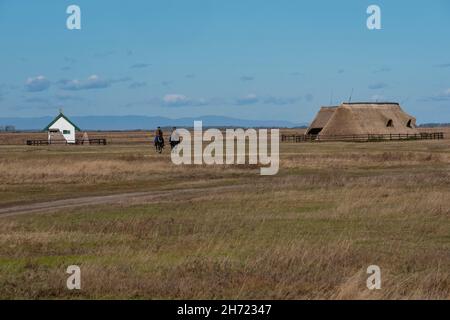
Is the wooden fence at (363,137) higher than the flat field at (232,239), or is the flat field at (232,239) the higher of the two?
the wooden fence at (363,137)

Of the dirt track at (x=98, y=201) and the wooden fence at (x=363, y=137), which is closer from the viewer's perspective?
the dirt track at (x=98, y=201)

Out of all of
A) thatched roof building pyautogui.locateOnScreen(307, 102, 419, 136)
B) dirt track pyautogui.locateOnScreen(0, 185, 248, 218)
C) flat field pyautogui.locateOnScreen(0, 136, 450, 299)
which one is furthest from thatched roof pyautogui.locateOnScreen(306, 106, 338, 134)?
dirt track pyautogui.locateOnScreen(0, 185, 248, 218)

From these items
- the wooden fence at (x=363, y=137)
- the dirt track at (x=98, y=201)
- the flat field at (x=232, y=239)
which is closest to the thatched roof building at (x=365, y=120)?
the wooden fence at (x=363, y=137)

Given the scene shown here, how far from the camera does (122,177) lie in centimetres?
3703

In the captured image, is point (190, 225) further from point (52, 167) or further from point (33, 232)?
point (52, 167)

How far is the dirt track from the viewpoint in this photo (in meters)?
22.8

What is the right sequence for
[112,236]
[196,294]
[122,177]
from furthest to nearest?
[122,177]
[112,236]
[196,294]

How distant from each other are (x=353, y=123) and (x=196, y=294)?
294 feet

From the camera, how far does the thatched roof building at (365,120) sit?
98.4 metres

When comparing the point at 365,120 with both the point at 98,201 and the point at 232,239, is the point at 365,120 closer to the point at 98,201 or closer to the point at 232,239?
the point at 98,201

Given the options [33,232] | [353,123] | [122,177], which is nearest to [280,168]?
[122,177]

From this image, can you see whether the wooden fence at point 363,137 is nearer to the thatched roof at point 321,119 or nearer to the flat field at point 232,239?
the thatched roof at point 321,119

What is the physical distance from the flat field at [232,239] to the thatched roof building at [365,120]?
6612 centimetres

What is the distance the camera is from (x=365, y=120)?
99688 millimetres
